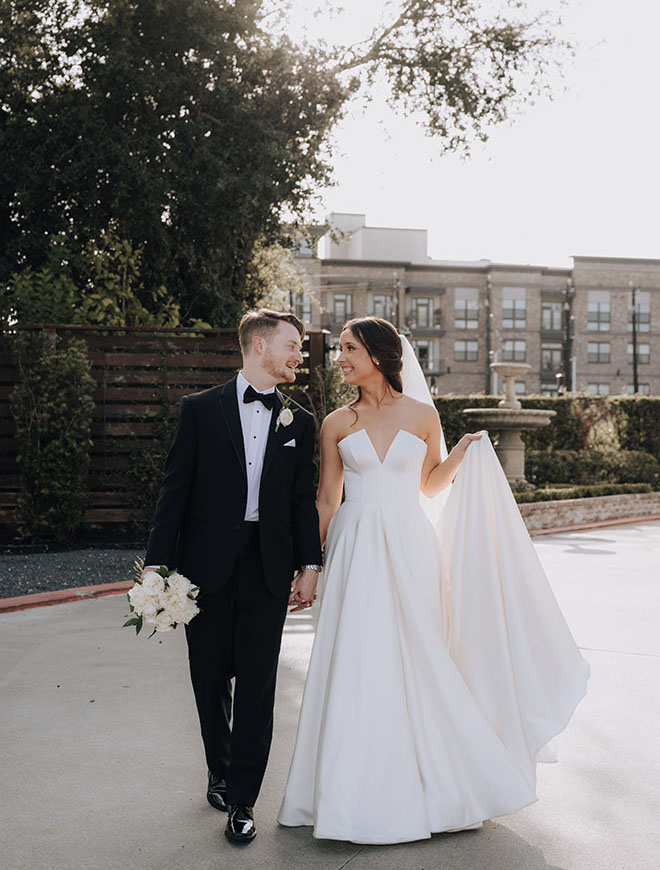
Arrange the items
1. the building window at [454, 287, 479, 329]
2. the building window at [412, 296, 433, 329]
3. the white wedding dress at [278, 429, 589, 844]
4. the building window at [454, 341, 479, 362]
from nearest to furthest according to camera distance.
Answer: the white wedding dress at [278, 429, 589, 844] → the building window at [412, 296, 433, 329] → the building window at [454, 287, 479, 329] → the building window at [454, 341, 479, 362]

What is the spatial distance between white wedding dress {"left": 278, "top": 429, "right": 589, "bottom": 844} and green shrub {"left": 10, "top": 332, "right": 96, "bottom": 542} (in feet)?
23.1

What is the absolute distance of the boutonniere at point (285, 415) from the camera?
3.26 metres

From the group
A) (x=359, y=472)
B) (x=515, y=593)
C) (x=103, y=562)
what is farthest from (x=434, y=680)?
(x=103, y=562)

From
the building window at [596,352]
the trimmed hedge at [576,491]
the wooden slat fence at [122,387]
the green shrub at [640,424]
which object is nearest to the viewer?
the wooden slat fence at [122,387]

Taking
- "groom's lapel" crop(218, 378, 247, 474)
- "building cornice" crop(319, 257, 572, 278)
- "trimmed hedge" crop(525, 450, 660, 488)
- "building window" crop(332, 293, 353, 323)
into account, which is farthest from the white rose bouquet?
"building cornice" crop(319, 257, 572, 278)

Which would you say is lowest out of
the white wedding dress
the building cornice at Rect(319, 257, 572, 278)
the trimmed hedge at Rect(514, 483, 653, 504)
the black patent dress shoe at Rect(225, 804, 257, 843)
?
the trimmed hedge at Rect(514, 483, 653, 504)

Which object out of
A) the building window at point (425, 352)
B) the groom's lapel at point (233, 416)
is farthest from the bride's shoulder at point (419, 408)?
the building window at point (425, 352)

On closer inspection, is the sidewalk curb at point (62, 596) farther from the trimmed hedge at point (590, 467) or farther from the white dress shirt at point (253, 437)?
the trimmed hedge at point (590, 467)

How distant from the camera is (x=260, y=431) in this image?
10.9 ft

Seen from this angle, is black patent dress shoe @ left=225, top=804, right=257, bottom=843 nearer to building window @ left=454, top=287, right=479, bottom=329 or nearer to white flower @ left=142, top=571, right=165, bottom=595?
white flower @ left=142, top=571, right=165, bottom=595

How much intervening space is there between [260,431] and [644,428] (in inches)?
849

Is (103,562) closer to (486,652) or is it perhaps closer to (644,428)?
(486,652)

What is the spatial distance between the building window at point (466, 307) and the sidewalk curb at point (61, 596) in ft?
180

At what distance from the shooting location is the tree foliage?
12.4 metres
